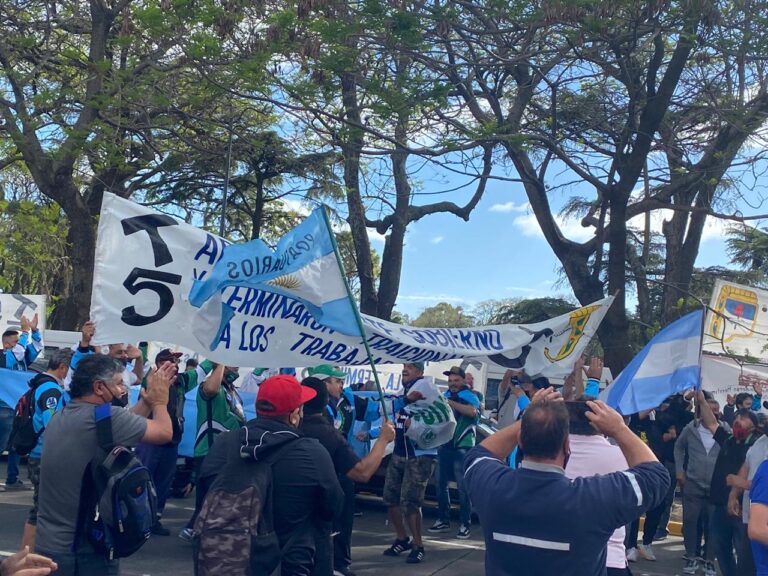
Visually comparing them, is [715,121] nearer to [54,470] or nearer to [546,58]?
[546,58]

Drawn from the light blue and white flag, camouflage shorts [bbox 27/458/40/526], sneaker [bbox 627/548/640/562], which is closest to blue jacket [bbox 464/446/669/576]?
camouflage shorts [bbox 27/458/40/526]

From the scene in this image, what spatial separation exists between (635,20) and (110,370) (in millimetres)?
9256

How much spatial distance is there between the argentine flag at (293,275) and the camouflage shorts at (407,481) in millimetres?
3187

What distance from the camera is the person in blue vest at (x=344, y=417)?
684 cm

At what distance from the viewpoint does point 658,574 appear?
29.0ft

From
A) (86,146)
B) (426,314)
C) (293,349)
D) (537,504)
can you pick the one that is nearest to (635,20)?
(293,349)

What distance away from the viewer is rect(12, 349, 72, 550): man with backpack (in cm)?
665

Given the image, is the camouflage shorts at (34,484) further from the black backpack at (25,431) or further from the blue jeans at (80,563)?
the blue jeans at (80,563)

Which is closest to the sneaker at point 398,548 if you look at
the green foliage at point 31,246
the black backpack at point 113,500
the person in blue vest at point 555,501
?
the black backpack at point 113,500

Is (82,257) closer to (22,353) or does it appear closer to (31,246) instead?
(22,353)

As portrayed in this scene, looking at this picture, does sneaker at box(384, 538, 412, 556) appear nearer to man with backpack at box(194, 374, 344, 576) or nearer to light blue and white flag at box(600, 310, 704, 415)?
light blue and white flag at box(600, 310, 704, 415)

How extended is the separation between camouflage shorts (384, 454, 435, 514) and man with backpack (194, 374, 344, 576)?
169 inches

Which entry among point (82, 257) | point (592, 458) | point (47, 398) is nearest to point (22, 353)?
point (82, 257)

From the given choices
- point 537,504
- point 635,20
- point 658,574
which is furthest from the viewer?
point 635,20
